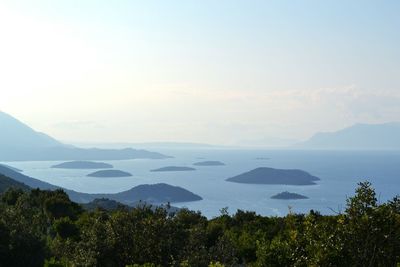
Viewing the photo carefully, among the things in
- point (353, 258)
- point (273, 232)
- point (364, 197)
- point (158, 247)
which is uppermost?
point (364, 197)

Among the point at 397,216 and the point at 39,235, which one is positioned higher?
the point at 397,216

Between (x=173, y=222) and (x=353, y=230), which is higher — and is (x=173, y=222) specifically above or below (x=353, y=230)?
below

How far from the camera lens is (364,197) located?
1582 centimetres

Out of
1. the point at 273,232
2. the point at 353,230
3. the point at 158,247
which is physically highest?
the point at 353,230

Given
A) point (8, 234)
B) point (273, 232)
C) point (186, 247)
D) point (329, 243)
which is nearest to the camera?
point (329, 243)

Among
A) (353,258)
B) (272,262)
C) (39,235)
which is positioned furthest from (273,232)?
(353,258)

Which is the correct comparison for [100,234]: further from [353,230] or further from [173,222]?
[353,230]

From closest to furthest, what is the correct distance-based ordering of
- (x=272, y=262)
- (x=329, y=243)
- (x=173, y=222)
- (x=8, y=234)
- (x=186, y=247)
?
(x=329, y=243)
(x=272, y=262)
(x=186, y=247)
(x=173, y=222)
(x=8, y=234)

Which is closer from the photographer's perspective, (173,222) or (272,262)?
(272,262)

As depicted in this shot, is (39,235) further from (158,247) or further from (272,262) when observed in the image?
(272,262)

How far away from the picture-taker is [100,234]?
23.2m

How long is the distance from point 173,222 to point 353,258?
10809 millimetres

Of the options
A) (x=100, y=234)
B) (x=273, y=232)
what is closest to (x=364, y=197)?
(x=100, y=234)

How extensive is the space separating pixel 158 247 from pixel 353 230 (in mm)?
10529
